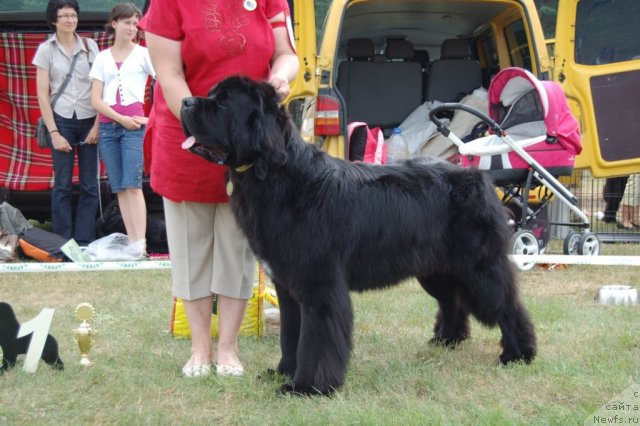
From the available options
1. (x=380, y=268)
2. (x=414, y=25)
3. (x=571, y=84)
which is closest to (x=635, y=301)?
(x=380, y=268)

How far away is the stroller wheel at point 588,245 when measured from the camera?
6.79 m

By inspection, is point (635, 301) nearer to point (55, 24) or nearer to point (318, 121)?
point (318, 121)

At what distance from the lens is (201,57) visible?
348 cm

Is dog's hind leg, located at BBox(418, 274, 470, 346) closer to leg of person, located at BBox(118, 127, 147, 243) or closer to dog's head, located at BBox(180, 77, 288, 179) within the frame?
dog's head, located at BBox(180, 77, 288, 179)

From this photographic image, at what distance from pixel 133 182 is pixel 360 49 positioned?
304 cm

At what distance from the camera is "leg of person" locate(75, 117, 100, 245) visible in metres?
7.30

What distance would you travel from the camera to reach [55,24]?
7.07m

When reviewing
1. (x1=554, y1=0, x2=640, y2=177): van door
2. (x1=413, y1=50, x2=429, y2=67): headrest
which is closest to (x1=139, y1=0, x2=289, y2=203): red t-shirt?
(x1=554, y1=0, x2=640, y2=177): van door

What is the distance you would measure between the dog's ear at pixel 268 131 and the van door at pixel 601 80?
15.4 feet

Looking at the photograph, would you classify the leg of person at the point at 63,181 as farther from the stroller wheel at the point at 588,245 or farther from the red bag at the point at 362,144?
the stroller wheel at the point at 588,245

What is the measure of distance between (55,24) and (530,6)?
4.22 meters

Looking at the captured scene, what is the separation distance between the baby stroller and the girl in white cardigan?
2517mm

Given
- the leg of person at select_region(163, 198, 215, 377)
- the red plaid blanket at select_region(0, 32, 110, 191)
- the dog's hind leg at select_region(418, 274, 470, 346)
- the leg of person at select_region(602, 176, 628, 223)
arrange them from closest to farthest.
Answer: the leg of person at select_region(163, 198, 215, 377), the dog's hind leg at select_region(418, 274, 470, 346), the red plaid blanket at select_region(0, 32, 110, 191), the leg of person at select_region(602, 176, 628, 223)

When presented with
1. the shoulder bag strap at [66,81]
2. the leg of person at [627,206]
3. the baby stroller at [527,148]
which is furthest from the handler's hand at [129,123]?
the leg of person at [627,206]
